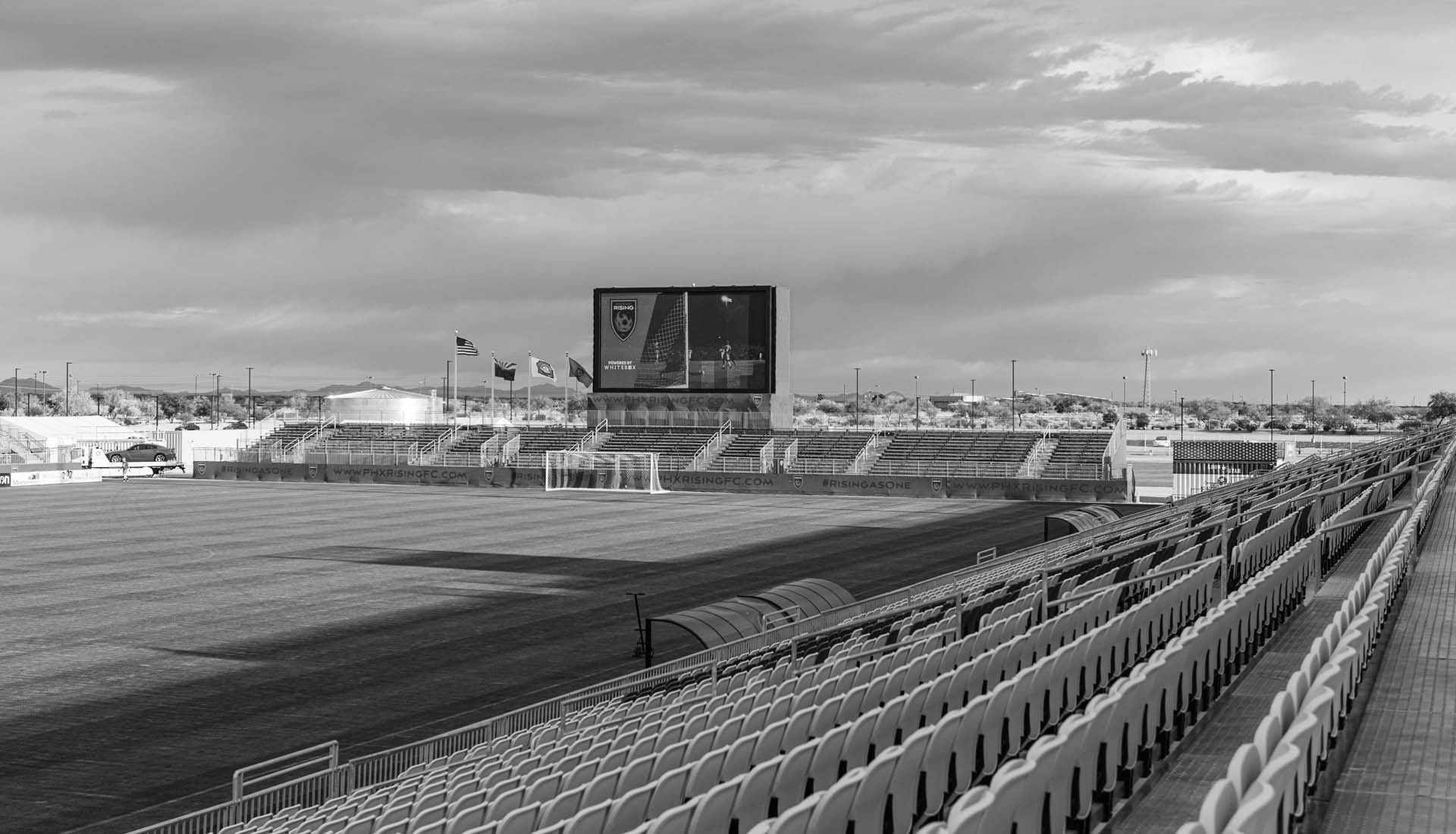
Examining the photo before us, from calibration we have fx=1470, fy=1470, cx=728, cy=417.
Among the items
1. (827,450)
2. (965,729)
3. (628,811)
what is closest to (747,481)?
(827,450)

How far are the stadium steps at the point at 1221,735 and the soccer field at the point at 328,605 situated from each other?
1069cm

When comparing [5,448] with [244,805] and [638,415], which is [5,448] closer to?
[638,415]

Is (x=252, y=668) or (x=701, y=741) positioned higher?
(x=701, y=741)

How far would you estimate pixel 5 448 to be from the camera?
103125 mm

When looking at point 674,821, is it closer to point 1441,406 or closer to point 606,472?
point 606,472

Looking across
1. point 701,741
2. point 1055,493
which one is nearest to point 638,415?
point 1055,493

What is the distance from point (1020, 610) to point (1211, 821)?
11.9m

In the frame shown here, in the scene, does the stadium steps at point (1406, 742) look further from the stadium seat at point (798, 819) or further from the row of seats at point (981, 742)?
the stadium seat at point (798, 819)

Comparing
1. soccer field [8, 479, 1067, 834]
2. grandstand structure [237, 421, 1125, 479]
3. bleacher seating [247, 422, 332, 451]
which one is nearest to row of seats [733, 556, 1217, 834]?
soccer field [8, 479, 1067, 834]

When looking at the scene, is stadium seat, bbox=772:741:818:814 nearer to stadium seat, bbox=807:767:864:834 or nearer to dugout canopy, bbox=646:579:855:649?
stadium seat, bbox=807:767:864:834

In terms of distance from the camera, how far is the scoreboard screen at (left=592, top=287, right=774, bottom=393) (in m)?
76.8

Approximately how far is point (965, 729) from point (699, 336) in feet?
221

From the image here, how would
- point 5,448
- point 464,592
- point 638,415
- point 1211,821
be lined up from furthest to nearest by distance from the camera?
point 5,448 → point 638,415 → point 464,592 → point 1211,821

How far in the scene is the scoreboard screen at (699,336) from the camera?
76.8 metres
